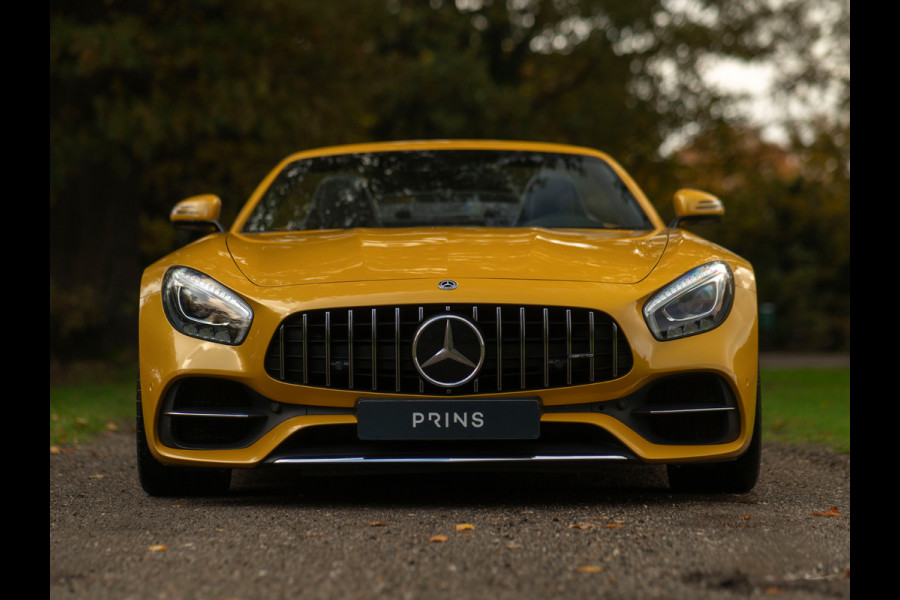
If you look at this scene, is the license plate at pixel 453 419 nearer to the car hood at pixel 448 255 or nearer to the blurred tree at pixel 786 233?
the car hood at pixel 448 255

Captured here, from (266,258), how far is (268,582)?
1756 mm

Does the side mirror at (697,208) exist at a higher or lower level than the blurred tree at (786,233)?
higher

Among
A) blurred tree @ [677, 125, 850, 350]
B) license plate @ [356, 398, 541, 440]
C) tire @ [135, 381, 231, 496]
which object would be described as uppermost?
license plate @ [356, 398, 541, 440]

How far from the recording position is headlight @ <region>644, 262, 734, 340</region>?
4.04 metres

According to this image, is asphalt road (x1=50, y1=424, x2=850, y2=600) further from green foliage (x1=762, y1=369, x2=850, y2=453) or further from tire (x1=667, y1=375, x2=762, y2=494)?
green foliage (x1=762, y1=369, x2=850, y2=453)

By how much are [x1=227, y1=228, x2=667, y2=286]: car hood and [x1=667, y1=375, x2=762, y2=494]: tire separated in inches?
27.2

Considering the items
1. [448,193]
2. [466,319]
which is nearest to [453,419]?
[466,319]

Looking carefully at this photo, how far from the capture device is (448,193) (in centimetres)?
555

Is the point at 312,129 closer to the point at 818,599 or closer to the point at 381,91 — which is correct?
the point at 381,91

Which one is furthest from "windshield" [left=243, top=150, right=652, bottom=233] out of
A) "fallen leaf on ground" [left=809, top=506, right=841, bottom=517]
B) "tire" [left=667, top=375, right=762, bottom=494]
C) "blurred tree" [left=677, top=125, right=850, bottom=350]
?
"blurred tree" [left=677, top=125, right=850, bottom=350]

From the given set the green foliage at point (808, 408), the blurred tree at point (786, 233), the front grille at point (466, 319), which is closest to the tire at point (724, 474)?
the front grille at point (466, 319)

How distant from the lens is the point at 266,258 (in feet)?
14.6

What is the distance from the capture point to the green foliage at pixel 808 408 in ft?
23.3
